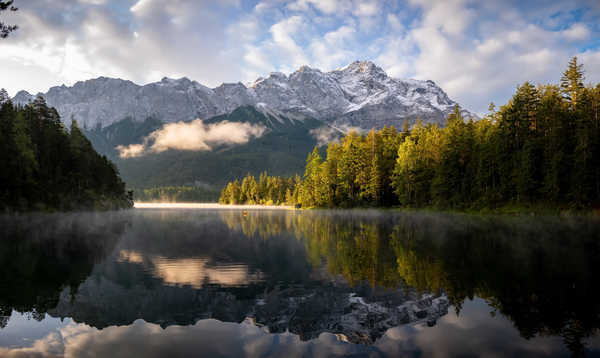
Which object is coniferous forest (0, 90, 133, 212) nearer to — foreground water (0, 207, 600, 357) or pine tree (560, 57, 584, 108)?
foreground water (0, 207, 600, 357)

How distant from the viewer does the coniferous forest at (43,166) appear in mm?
52156

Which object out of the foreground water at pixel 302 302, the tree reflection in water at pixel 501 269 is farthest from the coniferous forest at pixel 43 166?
the tree reflection in water at pixel 501 269

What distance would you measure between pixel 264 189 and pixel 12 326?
5987 inches

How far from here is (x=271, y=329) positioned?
29.6 feet

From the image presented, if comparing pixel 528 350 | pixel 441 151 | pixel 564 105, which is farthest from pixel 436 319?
pixel 441 151

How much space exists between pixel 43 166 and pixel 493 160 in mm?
75102

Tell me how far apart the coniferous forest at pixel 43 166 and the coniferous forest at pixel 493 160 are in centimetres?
5209

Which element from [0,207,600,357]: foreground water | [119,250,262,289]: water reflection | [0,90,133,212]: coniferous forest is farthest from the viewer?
[0,90,133,212]: coniferous forest

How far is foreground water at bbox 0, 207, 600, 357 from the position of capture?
7949mm

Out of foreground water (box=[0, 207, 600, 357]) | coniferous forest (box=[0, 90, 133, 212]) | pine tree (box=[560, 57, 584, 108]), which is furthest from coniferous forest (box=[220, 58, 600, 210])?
coniferous forest (box=[0, 90, 133, 212])

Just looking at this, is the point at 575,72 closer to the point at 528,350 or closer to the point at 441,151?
the point at 441,151

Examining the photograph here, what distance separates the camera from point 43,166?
6481 centimetres

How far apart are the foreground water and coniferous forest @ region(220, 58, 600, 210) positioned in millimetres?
28737

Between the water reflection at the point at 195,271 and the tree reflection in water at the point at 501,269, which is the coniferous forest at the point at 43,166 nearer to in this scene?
the water reflection at the point at 195,271
